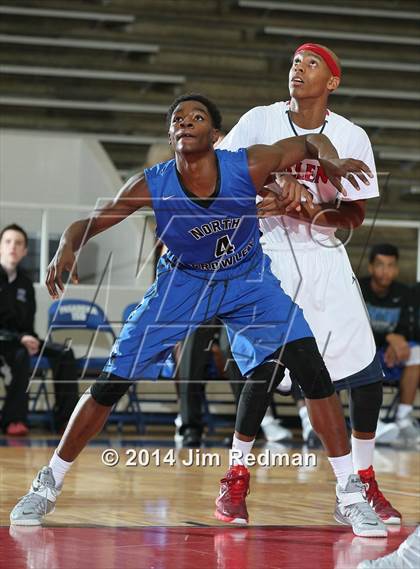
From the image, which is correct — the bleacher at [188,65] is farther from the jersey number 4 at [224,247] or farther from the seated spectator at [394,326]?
the jersey number 4 at [224,247]

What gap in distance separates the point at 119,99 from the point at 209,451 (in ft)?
21.2

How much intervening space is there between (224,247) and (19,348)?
5.08 m

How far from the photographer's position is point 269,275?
14.0 ft

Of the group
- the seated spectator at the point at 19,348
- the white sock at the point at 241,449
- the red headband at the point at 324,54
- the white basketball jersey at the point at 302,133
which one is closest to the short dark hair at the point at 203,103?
the white basketball jersey at the point at 302,133

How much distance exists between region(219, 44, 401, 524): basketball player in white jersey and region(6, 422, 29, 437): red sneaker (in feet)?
15.0

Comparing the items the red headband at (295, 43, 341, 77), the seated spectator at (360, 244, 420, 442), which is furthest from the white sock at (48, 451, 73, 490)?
the seated spectator at (360, 244, 420, 442)

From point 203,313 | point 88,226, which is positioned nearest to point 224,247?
point 203,313

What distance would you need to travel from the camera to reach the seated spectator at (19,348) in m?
8.77

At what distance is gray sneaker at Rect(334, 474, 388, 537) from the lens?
3.97 metres

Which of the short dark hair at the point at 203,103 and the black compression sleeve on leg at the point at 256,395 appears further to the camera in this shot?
the black compression sleeve on leg at the point at 256,395

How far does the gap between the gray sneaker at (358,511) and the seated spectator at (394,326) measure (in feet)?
17.3

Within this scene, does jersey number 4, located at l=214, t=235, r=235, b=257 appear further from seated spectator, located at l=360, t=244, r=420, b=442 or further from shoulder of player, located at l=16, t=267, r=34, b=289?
seated spectator, located at l=360, t=244, r=420, b=442

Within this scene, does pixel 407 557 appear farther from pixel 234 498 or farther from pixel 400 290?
pixel 400 290

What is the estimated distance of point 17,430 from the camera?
8695 millimetres
